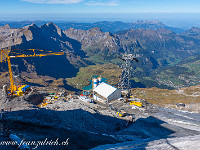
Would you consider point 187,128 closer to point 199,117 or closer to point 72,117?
point 199,117

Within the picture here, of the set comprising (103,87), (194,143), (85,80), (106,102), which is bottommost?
(85,80)

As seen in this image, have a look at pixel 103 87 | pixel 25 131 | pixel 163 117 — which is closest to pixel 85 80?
pixel 103 87

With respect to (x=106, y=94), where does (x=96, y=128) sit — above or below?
above

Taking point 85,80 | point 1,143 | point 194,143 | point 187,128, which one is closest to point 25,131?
point 1,143

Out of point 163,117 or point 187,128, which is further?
point 163,117

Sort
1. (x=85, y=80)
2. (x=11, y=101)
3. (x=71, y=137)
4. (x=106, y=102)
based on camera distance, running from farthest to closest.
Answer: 1. (x=85, y=80)
2. (x=106, y=102)
3. (x=11, y=101)
4. (x=71, y=137)

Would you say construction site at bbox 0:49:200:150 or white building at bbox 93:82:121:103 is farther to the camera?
white building at bbox 93:82:121:103

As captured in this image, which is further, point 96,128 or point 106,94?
point 106,94

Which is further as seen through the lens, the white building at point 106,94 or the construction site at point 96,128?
the white building at point 106,94

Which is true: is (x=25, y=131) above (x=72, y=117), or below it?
above

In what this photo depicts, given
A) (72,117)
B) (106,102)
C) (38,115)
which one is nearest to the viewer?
(38,115)
